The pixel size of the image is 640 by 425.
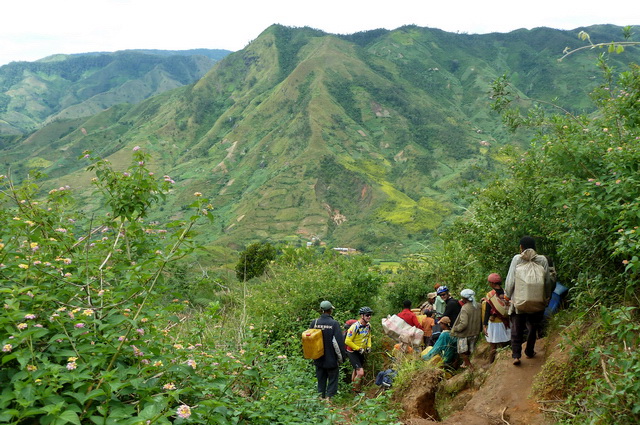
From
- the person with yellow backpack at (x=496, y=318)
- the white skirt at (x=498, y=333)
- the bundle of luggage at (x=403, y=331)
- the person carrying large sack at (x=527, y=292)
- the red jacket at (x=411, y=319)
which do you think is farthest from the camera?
the red jacket at (x=411, y=319)

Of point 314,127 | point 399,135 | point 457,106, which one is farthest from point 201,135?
point 457,106

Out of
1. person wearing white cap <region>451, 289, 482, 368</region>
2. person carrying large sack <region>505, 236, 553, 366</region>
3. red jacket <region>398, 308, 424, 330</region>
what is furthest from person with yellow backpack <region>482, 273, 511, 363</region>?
red jacket <region>398, 308, 424, 330</region>

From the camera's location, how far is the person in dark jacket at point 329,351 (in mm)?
7430

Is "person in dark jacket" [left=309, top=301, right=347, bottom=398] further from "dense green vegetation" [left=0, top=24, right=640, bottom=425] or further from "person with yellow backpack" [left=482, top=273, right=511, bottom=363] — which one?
"person with yellow backpack" [left=482, top=273, right=511, bottom=363]

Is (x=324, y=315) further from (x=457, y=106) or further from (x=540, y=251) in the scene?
(x=457, y=106)

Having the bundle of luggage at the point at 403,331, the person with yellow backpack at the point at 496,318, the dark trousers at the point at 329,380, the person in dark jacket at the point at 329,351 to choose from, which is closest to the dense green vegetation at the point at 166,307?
the person with yellow backpack at the point at 496,318

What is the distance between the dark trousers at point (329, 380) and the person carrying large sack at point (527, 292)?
2693 mm

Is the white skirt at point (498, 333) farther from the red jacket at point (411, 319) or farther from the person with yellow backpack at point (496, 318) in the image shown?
the red jacket at point (411, 319)

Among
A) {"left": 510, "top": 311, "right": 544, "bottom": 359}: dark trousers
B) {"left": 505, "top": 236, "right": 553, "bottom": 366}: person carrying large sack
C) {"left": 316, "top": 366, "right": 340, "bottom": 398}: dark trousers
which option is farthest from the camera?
{"left": 316, "top": 366, "right": 340, "bottom": 398}: dark trousers

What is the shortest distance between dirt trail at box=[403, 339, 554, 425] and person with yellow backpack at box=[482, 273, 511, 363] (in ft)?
0.96

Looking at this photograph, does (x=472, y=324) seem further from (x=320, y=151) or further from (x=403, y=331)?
(x=320, y=151)

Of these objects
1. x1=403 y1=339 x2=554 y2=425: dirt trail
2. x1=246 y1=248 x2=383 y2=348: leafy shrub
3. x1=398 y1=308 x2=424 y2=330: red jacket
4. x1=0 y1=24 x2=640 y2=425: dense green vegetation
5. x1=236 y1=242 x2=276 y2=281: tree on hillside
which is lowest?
x1=236 y1=242 x2=276 y2=281: tree on hillside

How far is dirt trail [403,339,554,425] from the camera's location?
5.59 m

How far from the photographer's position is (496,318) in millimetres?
7219
